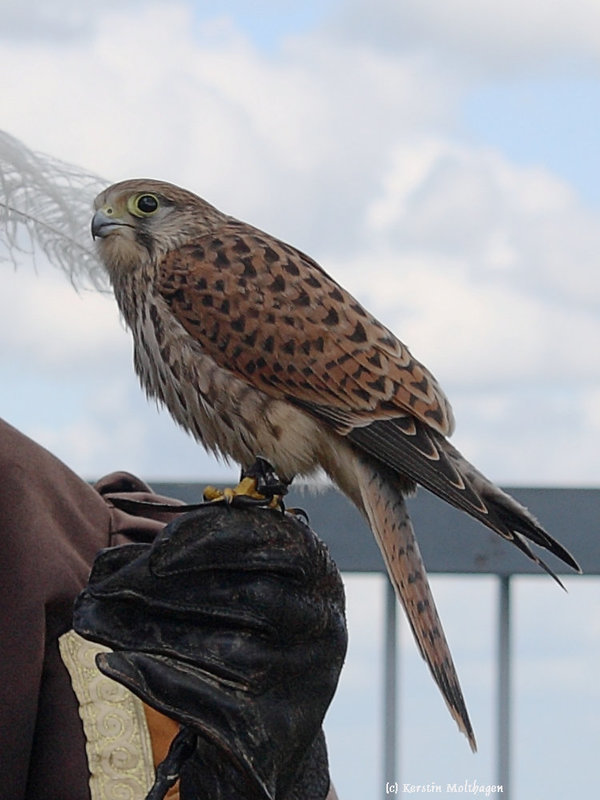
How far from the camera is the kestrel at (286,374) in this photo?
143cm

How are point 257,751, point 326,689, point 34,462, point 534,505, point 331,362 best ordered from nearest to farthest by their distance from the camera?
1. point 257,751
2. point 326,689
3. point 331,362
4. point 34,462
5. point 534,505

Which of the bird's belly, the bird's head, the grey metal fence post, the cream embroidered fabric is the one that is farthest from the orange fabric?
the grey metal fence post

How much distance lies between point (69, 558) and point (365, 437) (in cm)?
57

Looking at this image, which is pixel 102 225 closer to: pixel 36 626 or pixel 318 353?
pixel 318 353

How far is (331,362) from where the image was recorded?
1506mm

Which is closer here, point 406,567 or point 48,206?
point 406,567

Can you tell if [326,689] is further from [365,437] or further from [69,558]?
[69,558]

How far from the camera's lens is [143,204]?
1543 millimetres

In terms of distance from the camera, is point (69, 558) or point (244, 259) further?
point (69, 558)

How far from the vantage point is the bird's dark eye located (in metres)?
1.54

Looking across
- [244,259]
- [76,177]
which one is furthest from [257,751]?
[76,177]

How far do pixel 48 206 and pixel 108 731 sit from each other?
30.6 inches

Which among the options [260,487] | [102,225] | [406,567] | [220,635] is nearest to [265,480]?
[260,487]

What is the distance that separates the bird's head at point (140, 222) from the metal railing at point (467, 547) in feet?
3.82
